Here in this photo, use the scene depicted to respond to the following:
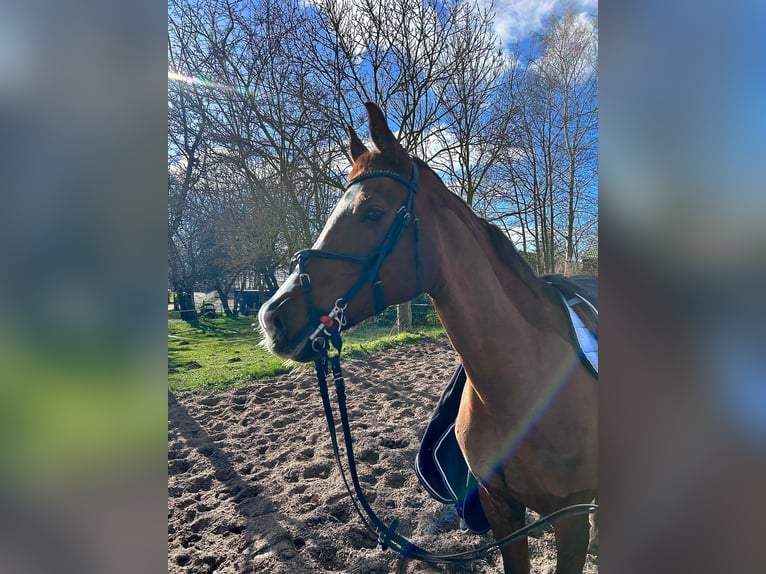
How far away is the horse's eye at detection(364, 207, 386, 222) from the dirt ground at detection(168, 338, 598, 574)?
2.08 meters

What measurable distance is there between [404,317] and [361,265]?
533 centimetres

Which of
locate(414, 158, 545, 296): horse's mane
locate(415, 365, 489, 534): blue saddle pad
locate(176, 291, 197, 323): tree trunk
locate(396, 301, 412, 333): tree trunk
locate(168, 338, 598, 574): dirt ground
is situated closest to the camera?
→ locate(414, 158, 545, 296): horse's mane

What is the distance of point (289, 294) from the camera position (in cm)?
139

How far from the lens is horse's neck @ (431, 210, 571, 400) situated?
5.04 ft

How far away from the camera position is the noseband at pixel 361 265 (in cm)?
140

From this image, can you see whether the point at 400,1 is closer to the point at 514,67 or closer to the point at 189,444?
the point at 514,67

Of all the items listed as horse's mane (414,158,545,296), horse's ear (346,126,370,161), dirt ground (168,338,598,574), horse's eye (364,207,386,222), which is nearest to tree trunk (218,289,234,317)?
dirt ground (168,338,598,574)

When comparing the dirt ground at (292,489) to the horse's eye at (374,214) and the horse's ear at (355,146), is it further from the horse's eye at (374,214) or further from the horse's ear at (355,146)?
the horse's ear at (355,146)

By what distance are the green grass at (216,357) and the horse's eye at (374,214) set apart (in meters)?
3.06

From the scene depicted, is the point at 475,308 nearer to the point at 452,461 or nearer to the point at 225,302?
the point at 452,461

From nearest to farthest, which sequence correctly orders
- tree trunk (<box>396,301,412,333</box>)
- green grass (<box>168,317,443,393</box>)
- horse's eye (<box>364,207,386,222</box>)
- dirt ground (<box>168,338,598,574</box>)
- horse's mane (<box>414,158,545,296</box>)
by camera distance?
horse's eye (<box>364,207,386,222</box>) → horse's mane (<box>414,158,545,296</box>) → dirt ground (<box>168,338,598,574</box>) → green grass (<box>168,317,443,393</box>) → tree trunk (<box>396,301,412,333</box>)

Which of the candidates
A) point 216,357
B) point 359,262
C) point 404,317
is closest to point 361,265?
point 359,262

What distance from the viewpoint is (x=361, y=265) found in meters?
1.46

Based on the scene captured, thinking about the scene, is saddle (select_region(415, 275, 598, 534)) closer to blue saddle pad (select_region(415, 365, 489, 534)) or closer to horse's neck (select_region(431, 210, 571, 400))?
blue saddle pad (select_region(415, 365, 489, 534))
